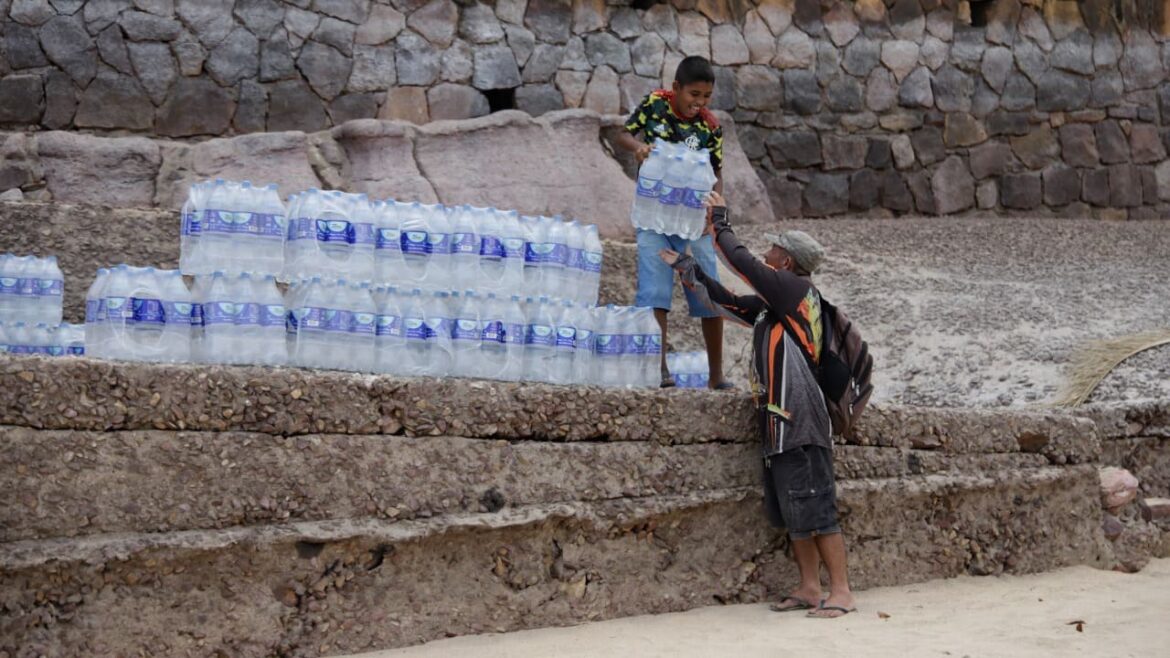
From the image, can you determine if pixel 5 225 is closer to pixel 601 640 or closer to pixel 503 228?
pixel 503 228

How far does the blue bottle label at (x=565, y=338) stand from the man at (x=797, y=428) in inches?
27.6

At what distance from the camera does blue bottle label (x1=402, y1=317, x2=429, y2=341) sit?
5270mm

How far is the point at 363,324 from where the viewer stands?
16.7 feet

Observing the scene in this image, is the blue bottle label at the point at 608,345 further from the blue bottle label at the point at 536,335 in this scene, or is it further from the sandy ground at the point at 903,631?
the sandy ground at the point at 903,631

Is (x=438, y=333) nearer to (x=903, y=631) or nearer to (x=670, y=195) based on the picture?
(x=670, y=195)

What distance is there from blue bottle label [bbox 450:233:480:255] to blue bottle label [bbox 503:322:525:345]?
1.07 ft

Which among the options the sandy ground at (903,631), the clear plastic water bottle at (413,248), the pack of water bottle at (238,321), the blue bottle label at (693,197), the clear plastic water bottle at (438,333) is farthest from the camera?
the blue bottle label at (693,197)

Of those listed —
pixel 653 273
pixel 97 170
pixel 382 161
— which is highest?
pixel 382 161

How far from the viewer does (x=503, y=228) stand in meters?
5.73

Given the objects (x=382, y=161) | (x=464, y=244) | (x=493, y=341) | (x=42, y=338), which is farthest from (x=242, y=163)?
(x=493, y=341)

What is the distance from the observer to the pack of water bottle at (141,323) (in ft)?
16.2

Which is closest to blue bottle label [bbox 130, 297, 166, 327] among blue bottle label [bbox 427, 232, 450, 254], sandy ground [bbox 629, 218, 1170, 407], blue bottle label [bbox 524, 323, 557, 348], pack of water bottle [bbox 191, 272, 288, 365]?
pack of water bottle [bbox 191, 272, 288, 365]

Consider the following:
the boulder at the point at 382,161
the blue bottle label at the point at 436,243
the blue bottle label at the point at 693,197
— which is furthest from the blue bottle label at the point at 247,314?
the boulder at the point at 382,161

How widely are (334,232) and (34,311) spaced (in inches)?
64.4
